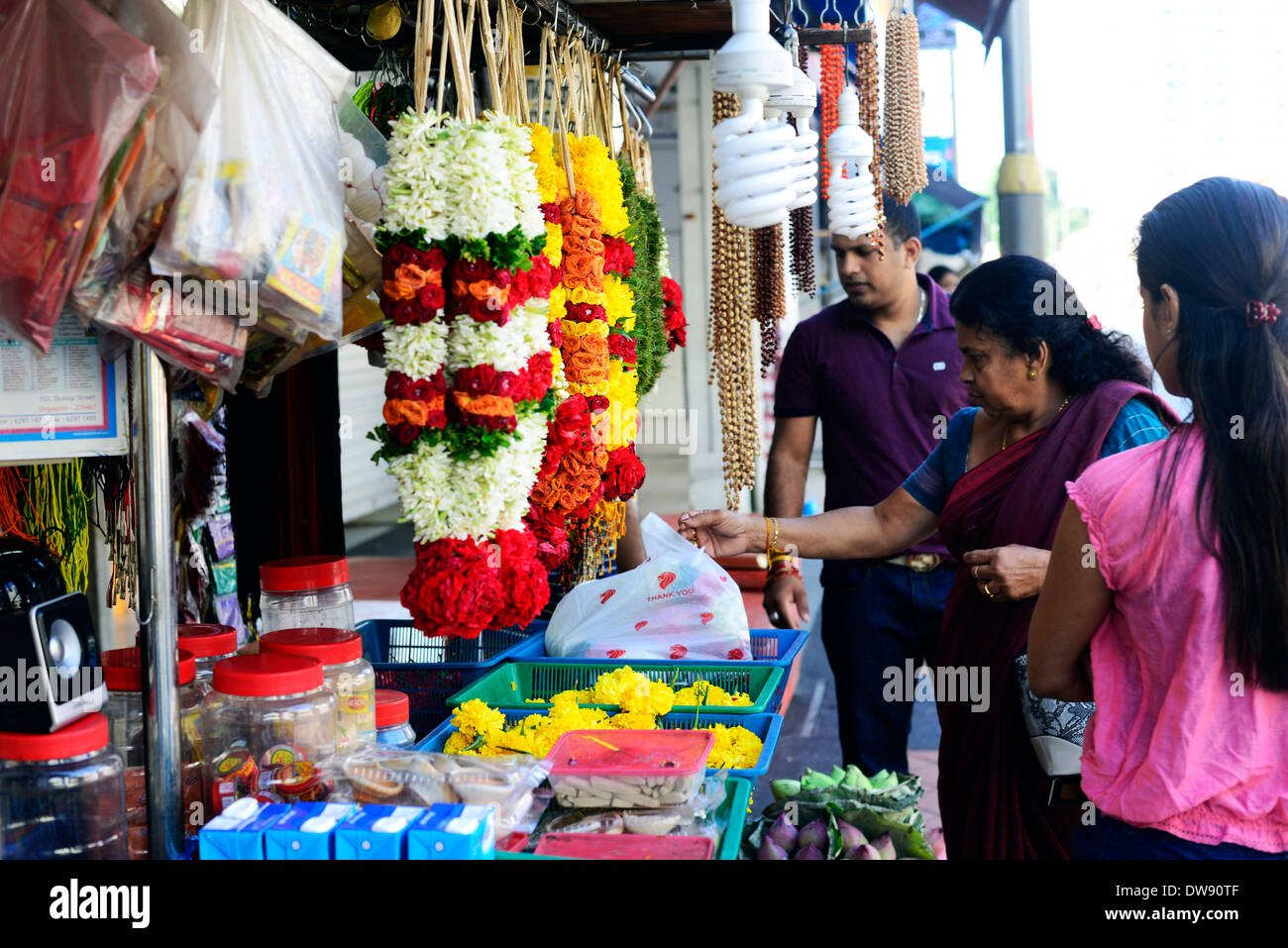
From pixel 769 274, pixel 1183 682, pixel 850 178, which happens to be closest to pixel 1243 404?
pixel 1183 682

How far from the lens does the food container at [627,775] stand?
1683 mm

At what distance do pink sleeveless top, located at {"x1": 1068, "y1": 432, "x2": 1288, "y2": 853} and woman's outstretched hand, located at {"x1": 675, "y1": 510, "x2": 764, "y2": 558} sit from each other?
1.34 m

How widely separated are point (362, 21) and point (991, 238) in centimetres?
2038

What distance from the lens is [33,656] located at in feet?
4.66

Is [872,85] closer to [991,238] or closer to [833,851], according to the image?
[833,851]

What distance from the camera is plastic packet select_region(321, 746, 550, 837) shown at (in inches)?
63.5

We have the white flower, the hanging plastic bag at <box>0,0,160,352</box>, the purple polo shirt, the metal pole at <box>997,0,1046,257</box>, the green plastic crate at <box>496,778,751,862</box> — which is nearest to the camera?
the hanging plastic bag at <box>0,0,160,352</box>

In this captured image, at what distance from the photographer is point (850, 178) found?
3062 mm

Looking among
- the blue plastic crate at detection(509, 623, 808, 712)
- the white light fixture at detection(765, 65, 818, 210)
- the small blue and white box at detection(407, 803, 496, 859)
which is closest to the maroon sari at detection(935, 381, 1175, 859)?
the blue plastic crate at detection(509, 623, 808, 712)

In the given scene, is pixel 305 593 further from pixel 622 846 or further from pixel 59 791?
pixel 622 846

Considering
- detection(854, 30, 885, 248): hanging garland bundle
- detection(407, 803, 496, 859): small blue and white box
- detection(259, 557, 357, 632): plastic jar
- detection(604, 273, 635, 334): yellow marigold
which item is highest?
detection(854, 30, 885, 248): hanging garland bundle

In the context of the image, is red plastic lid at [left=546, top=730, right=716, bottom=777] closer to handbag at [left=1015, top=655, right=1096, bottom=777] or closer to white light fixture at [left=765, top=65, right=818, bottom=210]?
handbag at [left=1015, top=655, right=1096, bottom=777]

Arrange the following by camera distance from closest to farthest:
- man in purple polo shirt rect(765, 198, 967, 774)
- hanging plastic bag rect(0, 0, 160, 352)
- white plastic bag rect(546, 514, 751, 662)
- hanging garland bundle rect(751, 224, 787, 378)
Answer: hanging plastic bag rect(0, 0, 160, 352), white plastic bag rect(546, 514, 751, 662), hanging garland bundle rect(751, 224, 787, 378), man in purple polo shirt rect(765, 198, 967, 774)
